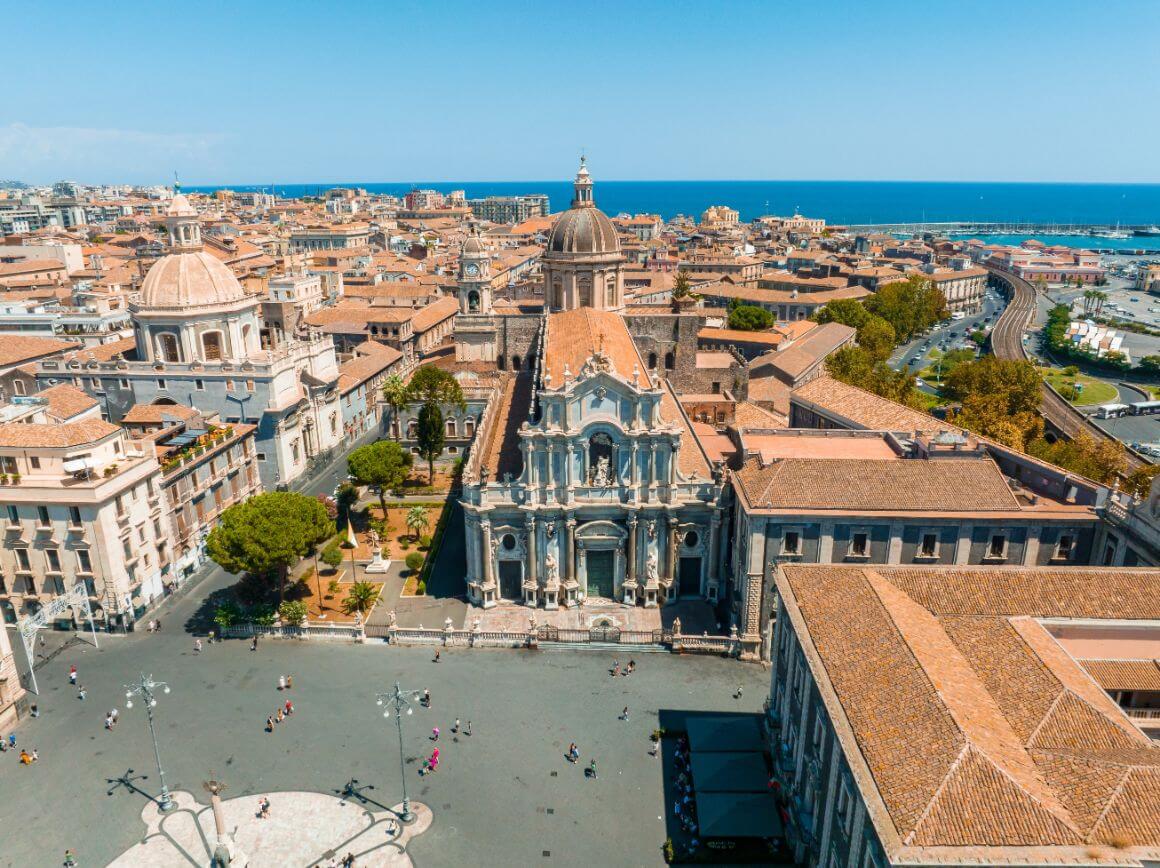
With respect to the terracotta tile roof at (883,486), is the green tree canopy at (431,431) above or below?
below

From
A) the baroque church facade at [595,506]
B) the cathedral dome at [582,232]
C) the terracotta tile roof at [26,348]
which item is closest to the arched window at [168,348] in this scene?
the terracotta tile roof at [26,348]

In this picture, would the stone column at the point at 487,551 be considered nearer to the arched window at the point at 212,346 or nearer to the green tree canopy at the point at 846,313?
the arched window at the point at 212,346

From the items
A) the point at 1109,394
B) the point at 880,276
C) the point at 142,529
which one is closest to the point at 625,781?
the point at 142,529

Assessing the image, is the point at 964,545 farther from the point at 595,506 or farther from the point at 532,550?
the point at 532,550

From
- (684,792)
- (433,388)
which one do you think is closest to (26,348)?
(433,388)

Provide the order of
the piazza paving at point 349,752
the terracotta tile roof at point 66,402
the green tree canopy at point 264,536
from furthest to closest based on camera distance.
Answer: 1. the terracotta tile roof at point 66,402
2. the green tree canopy at point 264,536
3. the piazza paving at point 349,752

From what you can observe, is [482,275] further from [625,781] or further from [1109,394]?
[1109,394]
